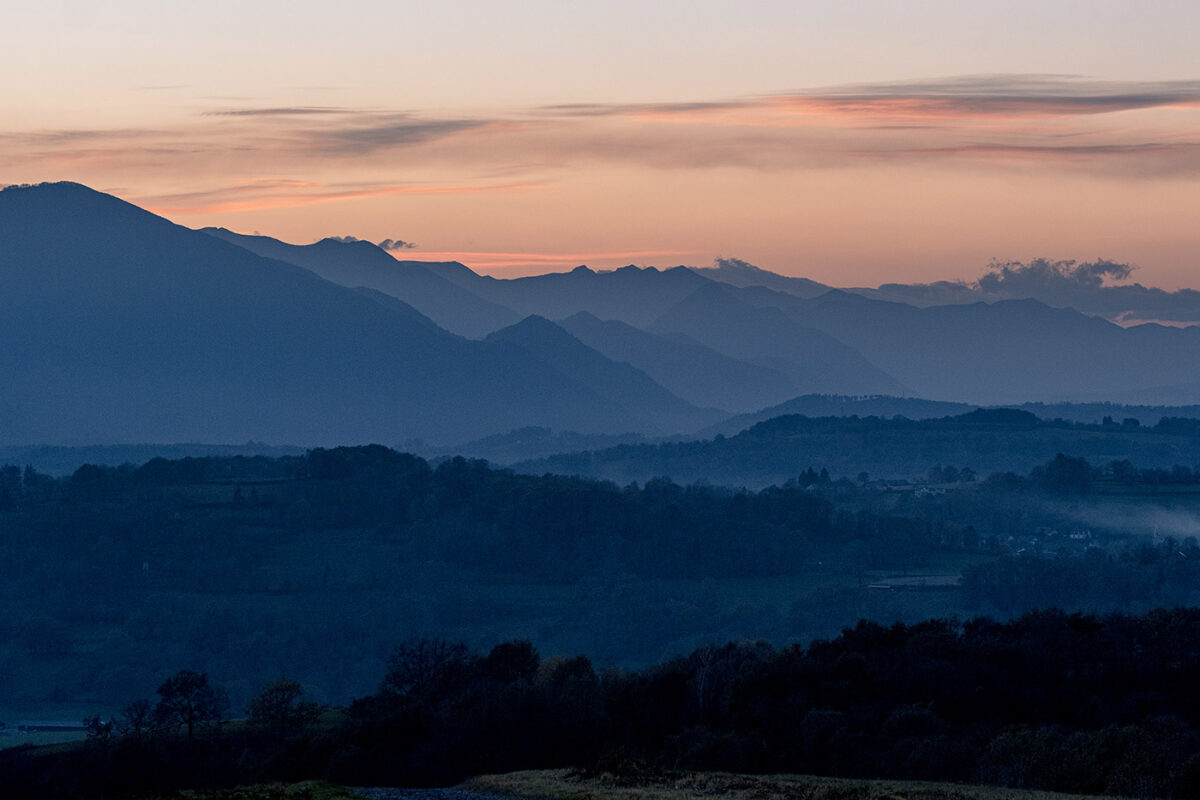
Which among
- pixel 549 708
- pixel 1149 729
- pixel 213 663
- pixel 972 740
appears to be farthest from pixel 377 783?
pixel 213 663

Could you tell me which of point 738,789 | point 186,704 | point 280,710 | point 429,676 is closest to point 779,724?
point 738,789

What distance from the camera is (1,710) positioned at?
174 m

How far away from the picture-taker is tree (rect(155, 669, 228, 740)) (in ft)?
284

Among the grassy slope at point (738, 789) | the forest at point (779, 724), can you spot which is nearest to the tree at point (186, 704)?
the forest at point (779, 724)

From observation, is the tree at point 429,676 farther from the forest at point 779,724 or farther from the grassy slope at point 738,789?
the grassy slope at point 738,789

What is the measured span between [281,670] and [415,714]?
130 meters

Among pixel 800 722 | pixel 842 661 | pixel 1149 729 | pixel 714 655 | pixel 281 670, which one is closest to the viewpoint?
pixel 1149 729

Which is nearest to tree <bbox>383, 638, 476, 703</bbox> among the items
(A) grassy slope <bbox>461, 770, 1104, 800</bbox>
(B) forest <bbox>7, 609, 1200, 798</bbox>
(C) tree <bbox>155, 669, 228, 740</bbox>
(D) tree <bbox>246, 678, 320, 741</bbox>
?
(B) forest <bbox>7, 609, 1200, 798</bbox>

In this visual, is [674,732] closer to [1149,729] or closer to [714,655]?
[714,655]

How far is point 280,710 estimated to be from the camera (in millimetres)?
85938

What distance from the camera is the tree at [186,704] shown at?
8669 cm

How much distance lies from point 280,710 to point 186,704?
8455 mm

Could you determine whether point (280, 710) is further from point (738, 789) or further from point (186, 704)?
point (738, 789)

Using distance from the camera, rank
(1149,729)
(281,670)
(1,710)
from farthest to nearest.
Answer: (281,670)
(1,710)
(1149,729)
